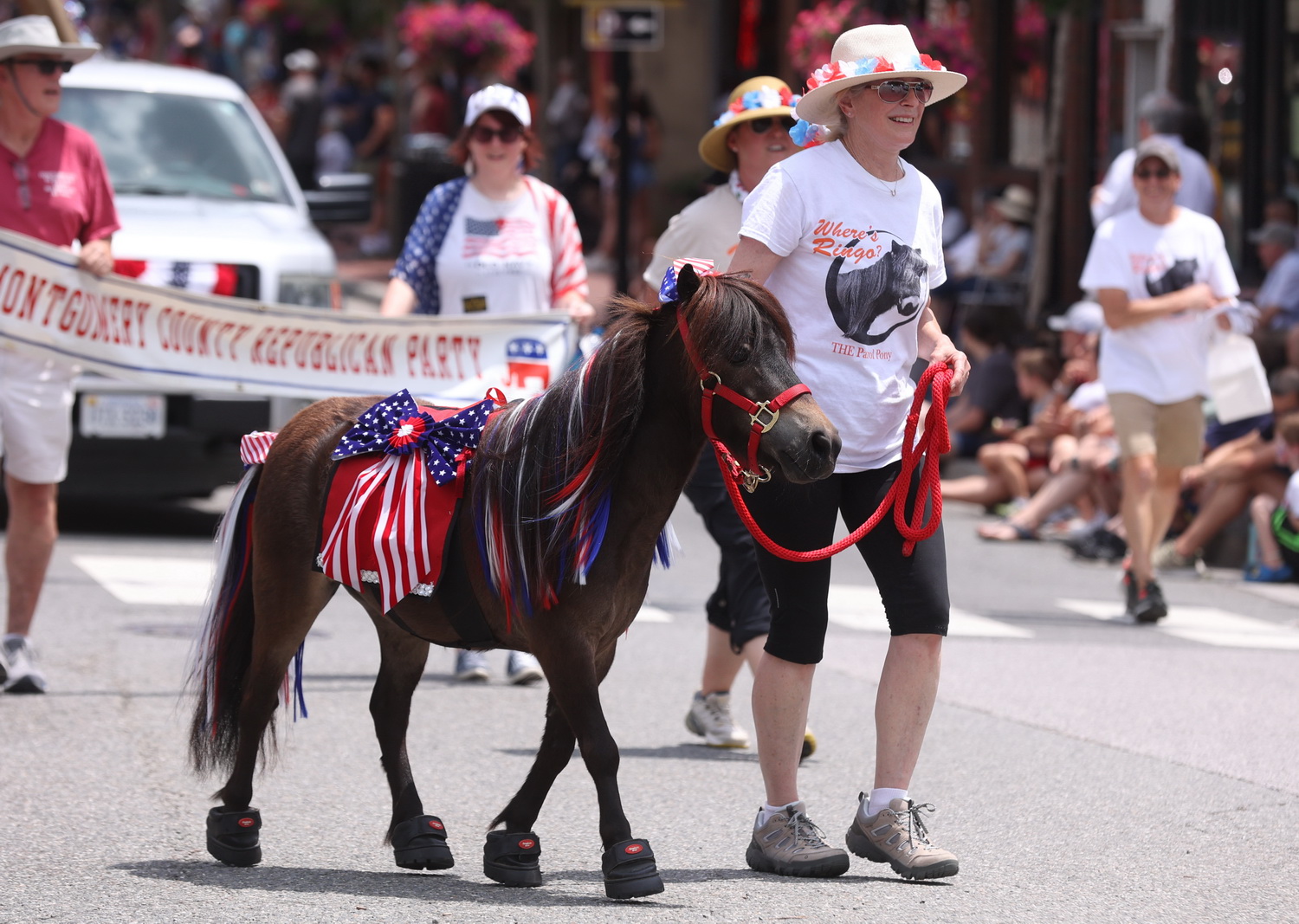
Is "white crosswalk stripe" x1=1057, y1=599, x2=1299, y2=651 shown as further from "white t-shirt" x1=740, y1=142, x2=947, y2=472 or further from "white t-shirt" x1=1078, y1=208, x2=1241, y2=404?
"white t-shirt" x1=740, y1=142, x2=947, y2=472

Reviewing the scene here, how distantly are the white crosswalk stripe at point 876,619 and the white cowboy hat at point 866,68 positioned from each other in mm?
4237

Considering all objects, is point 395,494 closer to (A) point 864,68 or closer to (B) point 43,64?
(A) point 864,68

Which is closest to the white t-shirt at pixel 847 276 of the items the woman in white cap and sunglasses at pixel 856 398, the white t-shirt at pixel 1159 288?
the woman in white cap and sunglasses at pixel 856 398

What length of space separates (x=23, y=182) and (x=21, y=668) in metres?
1.81

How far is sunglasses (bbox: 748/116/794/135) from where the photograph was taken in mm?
6484

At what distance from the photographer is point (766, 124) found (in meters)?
6.50

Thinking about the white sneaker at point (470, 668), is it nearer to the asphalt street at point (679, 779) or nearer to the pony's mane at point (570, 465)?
the asphalt street at point (679, 779)

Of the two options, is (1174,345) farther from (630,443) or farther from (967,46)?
(967,46)

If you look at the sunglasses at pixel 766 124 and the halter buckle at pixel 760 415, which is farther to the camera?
the sunglasses at pixel 766 124

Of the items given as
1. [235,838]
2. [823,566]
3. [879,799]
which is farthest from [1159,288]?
[235,838]

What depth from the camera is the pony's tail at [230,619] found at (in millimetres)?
5352

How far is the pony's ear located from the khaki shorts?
5389 mm

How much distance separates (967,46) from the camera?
1811cm

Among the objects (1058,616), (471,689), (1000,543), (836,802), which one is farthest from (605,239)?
(836,802)
